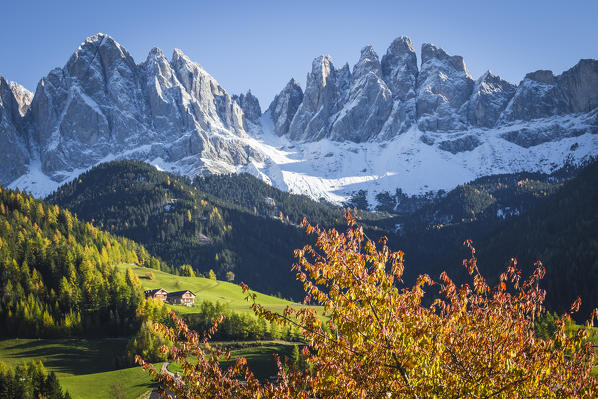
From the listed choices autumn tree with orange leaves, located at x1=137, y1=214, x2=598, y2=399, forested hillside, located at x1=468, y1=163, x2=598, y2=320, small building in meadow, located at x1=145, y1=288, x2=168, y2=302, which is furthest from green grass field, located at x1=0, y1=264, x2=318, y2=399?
forested hillside, located at x1=468, y1=163, x2=598, y2=320

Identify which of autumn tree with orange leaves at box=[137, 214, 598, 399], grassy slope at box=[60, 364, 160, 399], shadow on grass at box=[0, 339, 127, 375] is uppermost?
autumn tree with orange leaves at box=[137, 214, 598, 399]

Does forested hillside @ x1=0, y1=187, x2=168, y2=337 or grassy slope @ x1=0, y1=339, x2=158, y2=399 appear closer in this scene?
grassy slope @ x1=0, y1=339, x2=158, y2=399

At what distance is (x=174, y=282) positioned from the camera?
131125mm

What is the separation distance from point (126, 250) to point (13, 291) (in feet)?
194

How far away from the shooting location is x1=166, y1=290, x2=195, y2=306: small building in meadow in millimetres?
111562

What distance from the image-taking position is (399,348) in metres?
11.2

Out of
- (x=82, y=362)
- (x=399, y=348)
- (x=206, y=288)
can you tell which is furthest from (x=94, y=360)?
(x=399, y=348)

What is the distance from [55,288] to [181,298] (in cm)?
2844

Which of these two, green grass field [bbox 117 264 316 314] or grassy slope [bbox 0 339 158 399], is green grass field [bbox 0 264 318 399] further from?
green grass field [bbox 117 264 316 314]

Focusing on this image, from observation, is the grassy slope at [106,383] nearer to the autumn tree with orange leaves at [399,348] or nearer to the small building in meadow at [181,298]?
the small building in meadow at [181,298]

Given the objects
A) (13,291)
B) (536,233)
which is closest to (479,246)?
(536,233)

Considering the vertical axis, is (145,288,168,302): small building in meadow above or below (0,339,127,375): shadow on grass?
above

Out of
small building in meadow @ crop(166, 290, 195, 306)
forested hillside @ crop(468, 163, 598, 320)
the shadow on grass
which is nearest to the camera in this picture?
the shadow on grass

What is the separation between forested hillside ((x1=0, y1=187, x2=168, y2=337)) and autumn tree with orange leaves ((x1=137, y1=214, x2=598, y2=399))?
9128 cm
